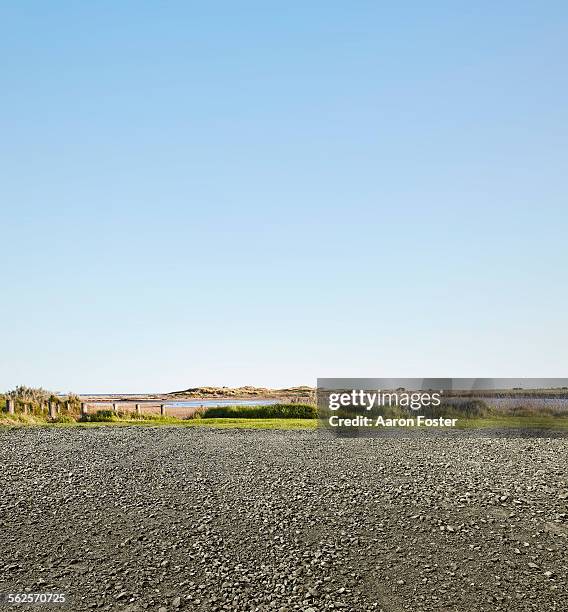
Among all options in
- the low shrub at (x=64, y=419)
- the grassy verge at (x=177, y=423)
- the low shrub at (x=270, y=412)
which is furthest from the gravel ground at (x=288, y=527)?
the low shrub at (x=270, y=412)

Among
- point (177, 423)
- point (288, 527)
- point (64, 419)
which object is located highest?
point (64, 419)

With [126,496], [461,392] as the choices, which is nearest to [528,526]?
[126,496]

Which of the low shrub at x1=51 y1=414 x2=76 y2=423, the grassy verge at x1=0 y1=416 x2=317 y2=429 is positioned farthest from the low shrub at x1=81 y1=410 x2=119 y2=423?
the low shrub at x1=51 y1=414 x2=76 y2=423

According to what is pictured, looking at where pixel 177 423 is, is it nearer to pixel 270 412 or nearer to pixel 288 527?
pixel 270 412

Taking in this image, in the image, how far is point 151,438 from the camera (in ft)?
49.1

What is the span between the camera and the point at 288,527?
918 centimetres

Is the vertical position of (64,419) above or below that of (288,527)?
above

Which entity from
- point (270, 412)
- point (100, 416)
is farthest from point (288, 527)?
point (100, 416)

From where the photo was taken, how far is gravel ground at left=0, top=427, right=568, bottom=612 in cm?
766

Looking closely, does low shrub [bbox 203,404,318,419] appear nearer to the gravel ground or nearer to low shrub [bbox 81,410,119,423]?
low shrub [bbox 81,410,119,423]

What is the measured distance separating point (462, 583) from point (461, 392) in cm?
1257

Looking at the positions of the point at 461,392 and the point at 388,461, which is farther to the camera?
the point at 461,392

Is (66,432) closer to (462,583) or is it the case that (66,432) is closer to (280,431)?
(280,431)

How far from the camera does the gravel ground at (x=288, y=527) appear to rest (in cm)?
766
